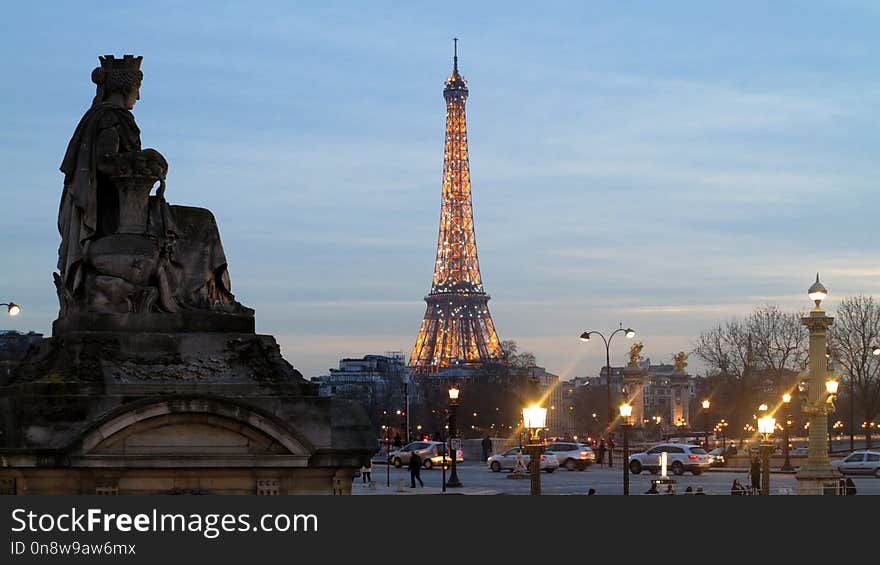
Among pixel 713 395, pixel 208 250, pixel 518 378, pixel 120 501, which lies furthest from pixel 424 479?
pixel 518 378

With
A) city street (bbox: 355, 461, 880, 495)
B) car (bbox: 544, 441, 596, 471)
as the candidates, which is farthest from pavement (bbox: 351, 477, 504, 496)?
car (bbox: 544, 441, 596, 471)

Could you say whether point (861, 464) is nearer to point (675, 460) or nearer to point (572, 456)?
point (675, 460)

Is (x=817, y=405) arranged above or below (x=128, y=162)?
below

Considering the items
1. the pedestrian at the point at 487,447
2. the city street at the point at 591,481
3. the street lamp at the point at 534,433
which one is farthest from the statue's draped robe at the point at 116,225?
the pedestrian at the point at 487,447

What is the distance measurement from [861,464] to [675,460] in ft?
23.6

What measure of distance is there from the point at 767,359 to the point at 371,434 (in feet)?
294

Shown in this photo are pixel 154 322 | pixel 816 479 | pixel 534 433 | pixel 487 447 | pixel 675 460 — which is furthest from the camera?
pixel 487 447

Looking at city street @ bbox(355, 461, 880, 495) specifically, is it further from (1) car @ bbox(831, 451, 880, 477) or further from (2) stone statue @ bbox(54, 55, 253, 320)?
(2) stone statue @ bbox(54, 55, 253, 320)

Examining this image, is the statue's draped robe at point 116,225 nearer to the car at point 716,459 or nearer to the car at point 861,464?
the car at point 861,464

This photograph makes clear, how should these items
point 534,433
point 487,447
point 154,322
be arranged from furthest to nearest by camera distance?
point 487,447 → point 534,433 → point 154,322

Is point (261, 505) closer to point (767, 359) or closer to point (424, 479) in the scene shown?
point (424, 479)

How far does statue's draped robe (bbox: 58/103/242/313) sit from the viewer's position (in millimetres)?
20328

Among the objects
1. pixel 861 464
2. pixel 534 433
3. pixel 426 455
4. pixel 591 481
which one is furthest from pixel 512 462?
pixel 534 433

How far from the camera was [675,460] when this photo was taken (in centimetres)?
6731
